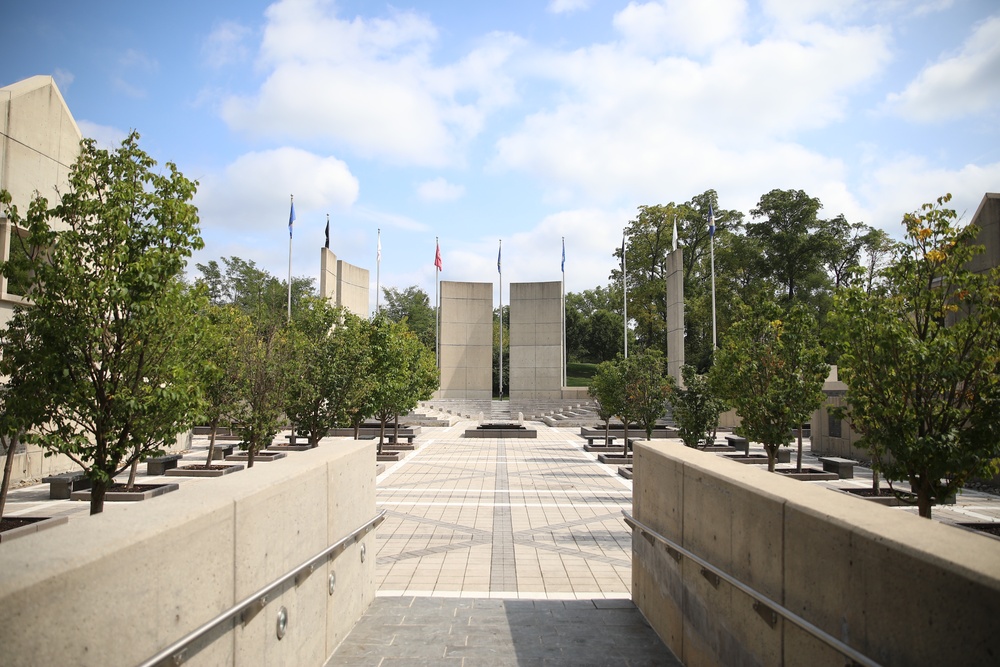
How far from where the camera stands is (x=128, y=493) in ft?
48.6

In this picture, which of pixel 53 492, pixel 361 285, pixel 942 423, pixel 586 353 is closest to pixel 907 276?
pixel 942 423

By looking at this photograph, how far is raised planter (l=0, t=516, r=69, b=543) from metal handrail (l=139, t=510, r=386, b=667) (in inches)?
281

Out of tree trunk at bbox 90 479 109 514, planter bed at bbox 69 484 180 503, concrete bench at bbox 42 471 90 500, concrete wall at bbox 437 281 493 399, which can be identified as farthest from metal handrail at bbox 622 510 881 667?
concrete wall at bbox 437 281 493 399

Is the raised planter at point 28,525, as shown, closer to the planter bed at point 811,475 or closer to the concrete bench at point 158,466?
the concrete bench at point 158,466

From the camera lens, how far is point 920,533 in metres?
3.18

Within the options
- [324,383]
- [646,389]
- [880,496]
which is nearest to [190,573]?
[880,496]

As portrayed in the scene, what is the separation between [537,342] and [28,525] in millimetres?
37429

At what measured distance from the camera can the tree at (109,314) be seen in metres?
8.76

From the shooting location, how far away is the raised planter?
1053cm

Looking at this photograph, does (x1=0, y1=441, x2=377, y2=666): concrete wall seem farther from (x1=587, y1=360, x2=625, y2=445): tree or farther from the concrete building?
(x1=587, y1=360, x2=625, y2=445): tree

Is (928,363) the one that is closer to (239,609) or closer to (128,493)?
(239,609)

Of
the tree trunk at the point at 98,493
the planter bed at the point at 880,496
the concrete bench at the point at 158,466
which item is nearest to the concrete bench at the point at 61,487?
the concrete bench at the point at 158,466

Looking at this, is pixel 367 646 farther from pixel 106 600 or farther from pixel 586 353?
pixel 586 353

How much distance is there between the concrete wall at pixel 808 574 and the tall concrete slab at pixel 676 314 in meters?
31.1
